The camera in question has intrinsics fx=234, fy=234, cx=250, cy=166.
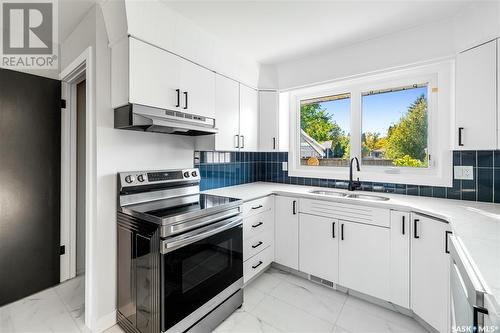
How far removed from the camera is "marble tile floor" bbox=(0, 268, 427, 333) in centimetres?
170

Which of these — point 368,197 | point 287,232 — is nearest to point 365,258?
point 368,197

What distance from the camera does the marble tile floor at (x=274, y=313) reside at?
1.70 metres

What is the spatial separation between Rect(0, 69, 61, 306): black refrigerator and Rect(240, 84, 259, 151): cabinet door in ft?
5.76

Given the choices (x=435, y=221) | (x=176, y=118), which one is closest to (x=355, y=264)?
(x=435, y=221)

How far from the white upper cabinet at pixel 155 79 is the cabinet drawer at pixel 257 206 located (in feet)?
2.99

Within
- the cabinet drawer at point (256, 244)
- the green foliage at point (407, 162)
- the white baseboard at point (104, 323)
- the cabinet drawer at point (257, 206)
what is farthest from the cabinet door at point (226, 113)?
the green foliage at point (407, 162)

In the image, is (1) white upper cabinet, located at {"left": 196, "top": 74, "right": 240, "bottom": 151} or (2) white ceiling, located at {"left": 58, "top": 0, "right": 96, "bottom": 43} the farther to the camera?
(1) white upper cabinet, located at {"left": 196, "top": 74, "right": 240, "bottom": 151}

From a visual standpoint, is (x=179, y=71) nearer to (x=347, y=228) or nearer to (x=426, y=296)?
(x=347, y=228)

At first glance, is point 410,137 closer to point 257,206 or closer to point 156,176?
point 257,206

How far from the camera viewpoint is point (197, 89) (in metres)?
2.00

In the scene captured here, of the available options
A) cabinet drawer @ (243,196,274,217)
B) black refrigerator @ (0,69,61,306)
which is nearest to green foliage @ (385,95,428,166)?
cabinet drawer @ (243,196,274,217)

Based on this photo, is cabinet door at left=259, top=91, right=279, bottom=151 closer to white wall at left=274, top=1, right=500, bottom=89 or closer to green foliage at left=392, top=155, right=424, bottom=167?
white wall at left=274, top=1, right=500, bottom=89

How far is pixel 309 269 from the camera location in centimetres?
228

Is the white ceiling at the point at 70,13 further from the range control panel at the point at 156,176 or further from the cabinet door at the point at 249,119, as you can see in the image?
the cabinet door at the point at 249,119
